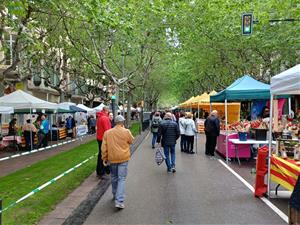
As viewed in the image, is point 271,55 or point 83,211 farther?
point 271,55

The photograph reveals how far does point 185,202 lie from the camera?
7.75 meters

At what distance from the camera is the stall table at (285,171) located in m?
6.76

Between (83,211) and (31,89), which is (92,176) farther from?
(31,89)

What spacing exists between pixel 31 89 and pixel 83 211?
110 feet

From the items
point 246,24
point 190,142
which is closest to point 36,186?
point 190,142

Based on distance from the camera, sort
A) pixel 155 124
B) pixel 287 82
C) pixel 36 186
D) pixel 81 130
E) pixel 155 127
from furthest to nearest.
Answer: pixel 81 130 < pixel 155 124 < pixel 155 127 < pixel 36 186 < pixel 287 82

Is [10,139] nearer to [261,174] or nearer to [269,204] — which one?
[261,174]

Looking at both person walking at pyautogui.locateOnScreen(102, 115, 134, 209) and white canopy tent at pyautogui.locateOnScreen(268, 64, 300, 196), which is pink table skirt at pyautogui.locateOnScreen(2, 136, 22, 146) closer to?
person walking at pyautogui.locateOnScreen(102, 115, 134, 209)

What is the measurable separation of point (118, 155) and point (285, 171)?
10.2ft

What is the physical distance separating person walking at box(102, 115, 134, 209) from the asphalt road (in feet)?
→ 1.10

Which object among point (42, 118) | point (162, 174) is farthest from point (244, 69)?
point (162, 174)

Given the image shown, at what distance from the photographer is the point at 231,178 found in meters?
10.5

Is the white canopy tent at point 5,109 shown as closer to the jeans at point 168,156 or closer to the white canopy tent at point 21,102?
the white canopy tent at point 21,102

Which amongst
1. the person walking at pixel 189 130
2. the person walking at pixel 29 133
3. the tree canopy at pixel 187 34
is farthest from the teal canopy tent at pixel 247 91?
the person walking at pixel 29 133
